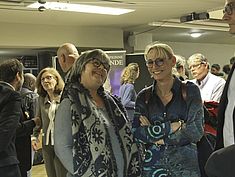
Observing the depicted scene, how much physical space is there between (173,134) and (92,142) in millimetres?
425

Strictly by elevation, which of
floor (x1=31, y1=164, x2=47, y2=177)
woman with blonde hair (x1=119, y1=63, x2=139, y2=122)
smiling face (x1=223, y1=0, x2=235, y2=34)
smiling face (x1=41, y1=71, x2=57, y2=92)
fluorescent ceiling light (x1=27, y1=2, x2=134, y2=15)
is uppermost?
fluorescent ceiling light (x1=27, y1=2, x2=134, y2=15)

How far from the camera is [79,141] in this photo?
1.98 meters

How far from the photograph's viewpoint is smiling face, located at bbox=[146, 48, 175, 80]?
2130 mm

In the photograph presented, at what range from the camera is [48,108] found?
11.0ft

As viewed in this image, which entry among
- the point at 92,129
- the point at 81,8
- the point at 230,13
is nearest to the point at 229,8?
the point at 230,13

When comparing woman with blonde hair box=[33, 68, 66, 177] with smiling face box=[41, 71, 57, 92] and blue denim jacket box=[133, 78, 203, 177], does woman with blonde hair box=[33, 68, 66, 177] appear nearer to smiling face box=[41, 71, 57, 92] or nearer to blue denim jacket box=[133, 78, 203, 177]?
smiling face box=[41, 71, 57, 92]

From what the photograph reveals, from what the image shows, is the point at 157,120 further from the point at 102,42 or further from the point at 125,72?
the point at 102,42

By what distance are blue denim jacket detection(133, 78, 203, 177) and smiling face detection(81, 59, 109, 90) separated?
297 millimetres

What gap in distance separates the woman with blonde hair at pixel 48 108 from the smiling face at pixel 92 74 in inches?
44.5

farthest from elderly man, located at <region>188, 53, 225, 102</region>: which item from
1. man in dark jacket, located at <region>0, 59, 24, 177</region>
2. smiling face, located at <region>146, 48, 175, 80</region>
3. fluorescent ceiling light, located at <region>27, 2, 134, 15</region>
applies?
fluorescent ceiling light, located at <region>27, 2, 134, 15</region>

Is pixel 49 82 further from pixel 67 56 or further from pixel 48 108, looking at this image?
pixel 67 56

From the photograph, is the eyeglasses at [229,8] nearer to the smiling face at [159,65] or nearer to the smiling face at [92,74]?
the smiling face at [159,65]

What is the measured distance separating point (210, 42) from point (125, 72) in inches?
304

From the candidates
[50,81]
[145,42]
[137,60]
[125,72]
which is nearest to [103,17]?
[137,60]
